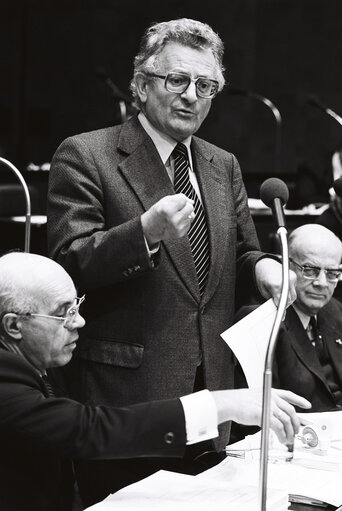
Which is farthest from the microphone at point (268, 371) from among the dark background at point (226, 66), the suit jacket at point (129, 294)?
the dark background at point (226, 66)

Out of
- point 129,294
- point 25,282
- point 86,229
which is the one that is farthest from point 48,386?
point 25,282

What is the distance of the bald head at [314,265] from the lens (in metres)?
3.66

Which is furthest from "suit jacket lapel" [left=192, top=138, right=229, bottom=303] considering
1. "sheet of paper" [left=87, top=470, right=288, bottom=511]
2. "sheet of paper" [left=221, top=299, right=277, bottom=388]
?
"sheet of paper" [left=87, top=470, right=288, bottom=511]

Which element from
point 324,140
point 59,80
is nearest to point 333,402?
point 324,140

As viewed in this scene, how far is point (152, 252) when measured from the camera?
2492 millimetres

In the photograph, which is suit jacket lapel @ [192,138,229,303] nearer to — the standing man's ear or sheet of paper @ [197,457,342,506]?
sheet of paper @ [197,457,342,506]

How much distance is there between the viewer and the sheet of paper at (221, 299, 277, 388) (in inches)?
89.6

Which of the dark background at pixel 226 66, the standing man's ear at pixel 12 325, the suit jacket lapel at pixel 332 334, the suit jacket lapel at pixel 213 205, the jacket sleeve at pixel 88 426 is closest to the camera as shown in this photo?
the jacket sleeve at pixel 88 426

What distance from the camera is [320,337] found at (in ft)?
12.1

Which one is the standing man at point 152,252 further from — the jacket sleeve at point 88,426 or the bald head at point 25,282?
the jacket sleeve at point 88,426

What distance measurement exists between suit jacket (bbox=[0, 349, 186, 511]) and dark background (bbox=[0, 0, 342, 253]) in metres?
8.47

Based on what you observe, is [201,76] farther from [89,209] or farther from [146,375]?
[146,375]

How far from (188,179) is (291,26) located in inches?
327

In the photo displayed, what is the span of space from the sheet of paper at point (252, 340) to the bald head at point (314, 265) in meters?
1.34
